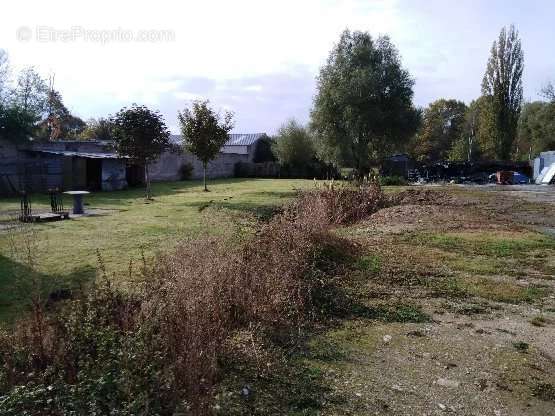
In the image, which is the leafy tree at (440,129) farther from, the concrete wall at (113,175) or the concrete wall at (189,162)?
the concrete wall at (113,175)

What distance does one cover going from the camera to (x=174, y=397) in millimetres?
3434

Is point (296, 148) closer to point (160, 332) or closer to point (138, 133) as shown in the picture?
point (138, 133)

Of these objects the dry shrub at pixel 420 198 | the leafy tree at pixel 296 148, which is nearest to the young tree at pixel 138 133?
the dry shrub at pixel 420 198

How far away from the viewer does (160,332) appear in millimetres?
4148

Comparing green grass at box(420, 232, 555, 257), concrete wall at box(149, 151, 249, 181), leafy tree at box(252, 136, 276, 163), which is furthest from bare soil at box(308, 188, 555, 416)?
leafy tree at box(252, 136, 276, 163)

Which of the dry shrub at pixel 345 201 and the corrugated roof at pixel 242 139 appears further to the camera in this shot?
the corrugated roof at pixel 242 139

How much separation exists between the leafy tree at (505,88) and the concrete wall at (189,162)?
80.7 ft

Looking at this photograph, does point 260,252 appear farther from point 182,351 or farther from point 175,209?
point 175,209

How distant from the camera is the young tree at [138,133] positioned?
2206cm

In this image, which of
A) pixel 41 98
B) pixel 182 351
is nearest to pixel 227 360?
pixel 182 351

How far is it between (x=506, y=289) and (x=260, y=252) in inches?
148

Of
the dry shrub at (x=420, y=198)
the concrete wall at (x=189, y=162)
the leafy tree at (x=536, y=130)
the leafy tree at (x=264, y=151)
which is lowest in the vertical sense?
the dry shrub at (x=420, y=198)

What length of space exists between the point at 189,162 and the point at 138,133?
1607cm

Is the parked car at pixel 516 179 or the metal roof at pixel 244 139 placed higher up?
the metal roof at pixel 244 139
